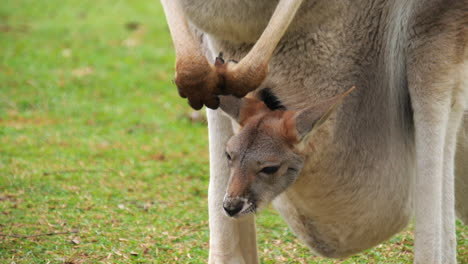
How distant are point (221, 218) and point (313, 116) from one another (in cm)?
69

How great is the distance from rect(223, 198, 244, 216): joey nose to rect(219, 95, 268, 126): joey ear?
304 millimetres

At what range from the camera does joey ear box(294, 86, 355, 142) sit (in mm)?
2520

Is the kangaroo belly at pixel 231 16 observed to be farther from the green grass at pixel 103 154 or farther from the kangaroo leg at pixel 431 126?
the green grass at pixel 103 154

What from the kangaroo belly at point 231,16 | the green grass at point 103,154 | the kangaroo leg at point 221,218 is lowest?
the green grass at point 103,154

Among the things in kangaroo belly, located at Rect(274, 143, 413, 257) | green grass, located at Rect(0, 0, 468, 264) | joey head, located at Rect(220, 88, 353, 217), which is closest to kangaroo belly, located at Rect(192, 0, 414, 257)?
kangaroo belly, located at Rect(274, 143, 413, 257)

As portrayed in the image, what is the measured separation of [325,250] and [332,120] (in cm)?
52

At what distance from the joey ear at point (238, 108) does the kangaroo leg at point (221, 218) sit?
27 centimetres

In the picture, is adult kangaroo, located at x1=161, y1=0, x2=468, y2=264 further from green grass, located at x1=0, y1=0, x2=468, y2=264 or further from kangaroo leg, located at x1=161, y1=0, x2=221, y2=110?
green grass, located at x1=0, y1=0, x2=468, y2=264

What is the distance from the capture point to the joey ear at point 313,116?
2.52 meters

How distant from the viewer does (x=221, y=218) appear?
3.02 m

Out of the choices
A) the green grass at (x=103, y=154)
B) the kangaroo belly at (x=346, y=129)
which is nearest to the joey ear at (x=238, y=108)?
the kangaroo belly at (x=346, y=129)

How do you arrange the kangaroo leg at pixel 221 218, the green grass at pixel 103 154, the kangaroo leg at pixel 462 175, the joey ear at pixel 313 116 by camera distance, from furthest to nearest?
the green grass at pixel 103 154 < the kangaroo leg at pixel 462 175 < the kangaroo leg at pixel 221 218 < the joey ear at pixel 313 116

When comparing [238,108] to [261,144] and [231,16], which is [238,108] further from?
[231,16]

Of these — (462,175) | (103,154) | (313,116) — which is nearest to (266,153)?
(313,116)
